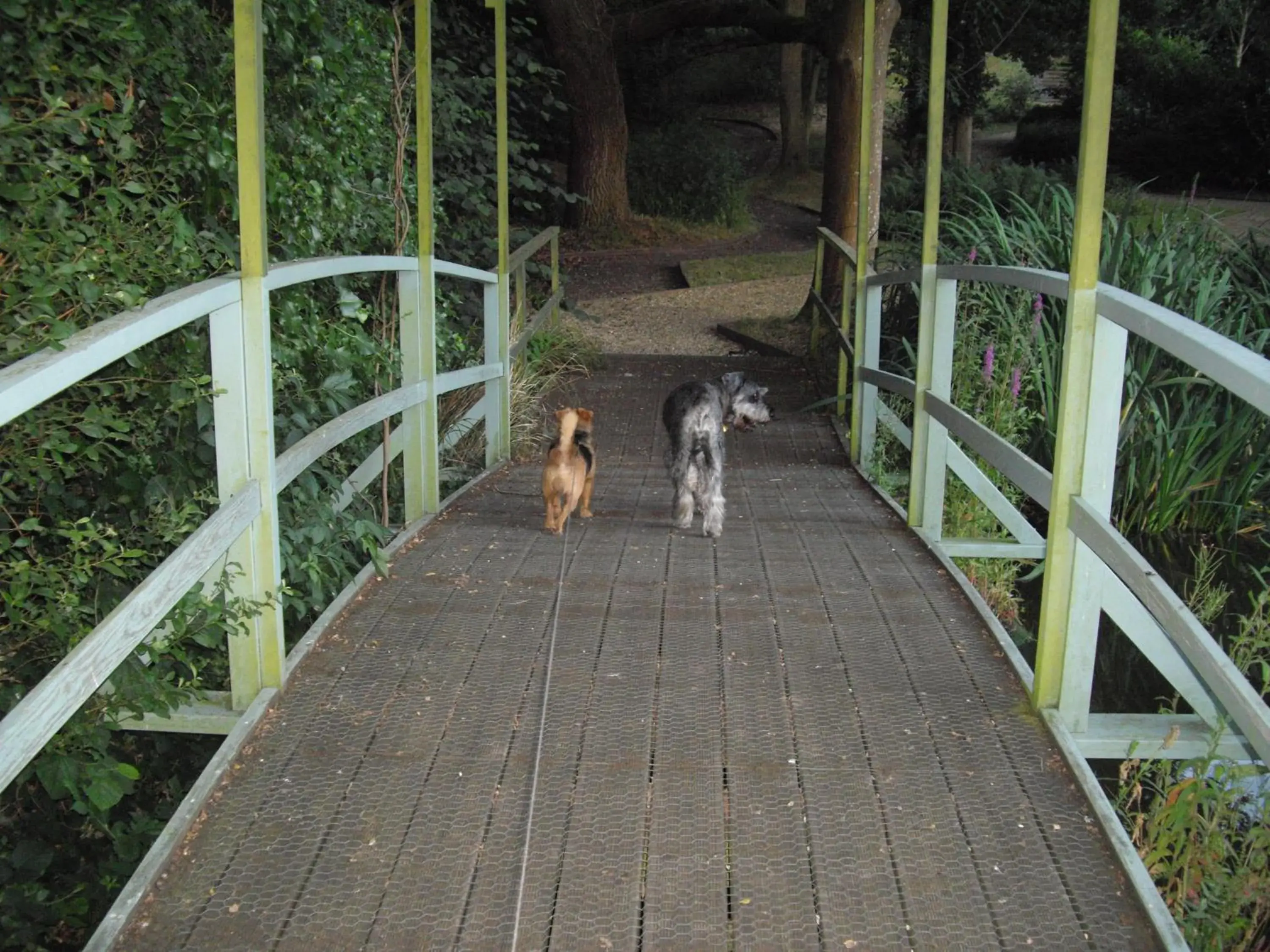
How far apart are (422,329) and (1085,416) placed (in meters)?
3.25

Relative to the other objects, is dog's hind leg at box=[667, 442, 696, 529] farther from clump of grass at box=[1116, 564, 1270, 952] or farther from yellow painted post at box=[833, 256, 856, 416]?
yellow painted post at box=[833, 256, 856, 416]

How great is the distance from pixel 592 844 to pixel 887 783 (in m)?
0.77

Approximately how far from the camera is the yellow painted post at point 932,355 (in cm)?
596

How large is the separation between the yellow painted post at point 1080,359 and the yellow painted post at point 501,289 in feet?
15.1

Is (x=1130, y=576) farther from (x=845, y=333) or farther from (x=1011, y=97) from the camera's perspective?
(x=1011, y=97)

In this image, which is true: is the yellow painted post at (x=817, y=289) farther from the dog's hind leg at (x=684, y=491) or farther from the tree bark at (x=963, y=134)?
the tree bark at (x=963, y=134)

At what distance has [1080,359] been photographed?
3.57 metres

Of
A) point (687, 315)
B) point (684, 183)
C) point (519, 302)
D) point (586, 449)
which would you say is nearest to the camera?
point (586, 449)

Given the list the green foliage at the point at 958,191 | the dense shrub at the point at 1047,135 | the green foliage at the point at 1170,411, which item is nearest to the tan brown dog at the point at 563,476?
the green foliage at the point at 1170,411

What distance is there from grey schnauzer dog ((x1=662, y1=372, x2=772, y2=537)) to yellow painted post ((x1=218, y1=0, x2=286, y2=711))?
270 centimetres

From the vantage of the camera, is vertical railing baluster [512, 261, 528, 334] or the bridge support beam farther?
vertical railing baluster [512, 261, 528, 334]

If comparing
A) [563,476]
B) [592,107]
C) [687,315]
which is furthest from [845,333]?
[592,107]

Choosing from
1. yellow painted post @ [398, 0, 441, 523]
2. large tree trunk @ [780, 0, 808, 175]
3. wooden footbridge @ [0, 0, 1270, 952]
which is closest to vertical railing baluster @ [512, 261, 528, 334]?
yellow painted post @ [398, 0, 441, 523]

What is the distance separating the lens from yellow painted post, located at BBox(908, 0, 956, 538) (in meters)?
5.96
